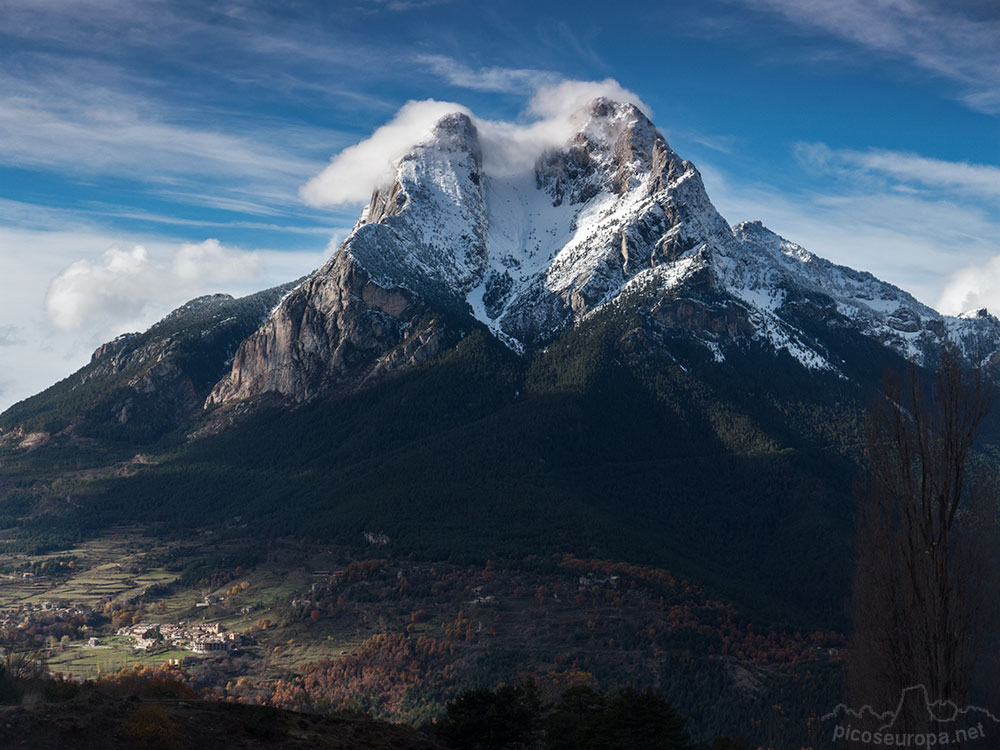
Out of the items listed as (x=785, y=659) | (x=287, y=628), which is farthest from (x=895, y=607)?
(x=287, y=628)

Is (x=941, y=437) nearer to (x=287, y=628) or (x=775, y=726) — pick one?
→ (x=775, y=726)

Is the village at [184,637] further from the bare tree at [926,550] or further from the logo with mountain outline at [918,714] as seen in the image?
the bare tree at [926,550]

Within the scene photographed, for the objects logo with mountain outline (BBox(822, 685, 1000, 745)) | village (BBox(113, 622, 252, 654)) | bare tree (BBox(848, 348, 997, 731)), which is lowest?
village (BBox(113, 622, 252, 654))

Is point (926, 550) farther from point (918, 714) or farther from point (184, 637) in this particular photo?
point (184, 637)

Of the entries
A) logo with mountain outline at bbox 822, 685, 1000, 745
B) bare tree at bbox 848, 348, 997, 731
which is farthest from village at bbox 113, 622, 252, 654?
bare tree at bbox 848, 348, 997, 731

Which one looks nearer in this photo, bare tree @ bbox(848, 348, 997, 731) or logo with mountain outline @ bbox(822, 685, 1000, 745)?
logo with mountain outline @ bbox(822, 685, 1000, 745)

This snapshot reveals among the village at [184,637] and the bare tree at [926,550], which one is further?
the village at [184,637]

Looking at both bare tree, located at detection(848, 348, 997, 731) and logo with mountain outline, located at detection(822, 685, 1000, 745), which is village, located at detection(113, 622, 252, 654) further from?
bare tree, located at detection(848, 348, 997, 731)

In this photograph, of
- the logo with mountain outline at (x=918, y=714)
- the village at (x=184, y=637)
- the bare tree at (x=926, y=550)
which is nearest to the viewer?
the logo with mountain outline at (x=918, y=714)

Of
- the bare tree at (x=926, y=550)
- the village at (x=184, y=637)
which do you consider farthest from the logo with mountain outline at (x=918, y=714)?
the village at (x=184, y=637)
